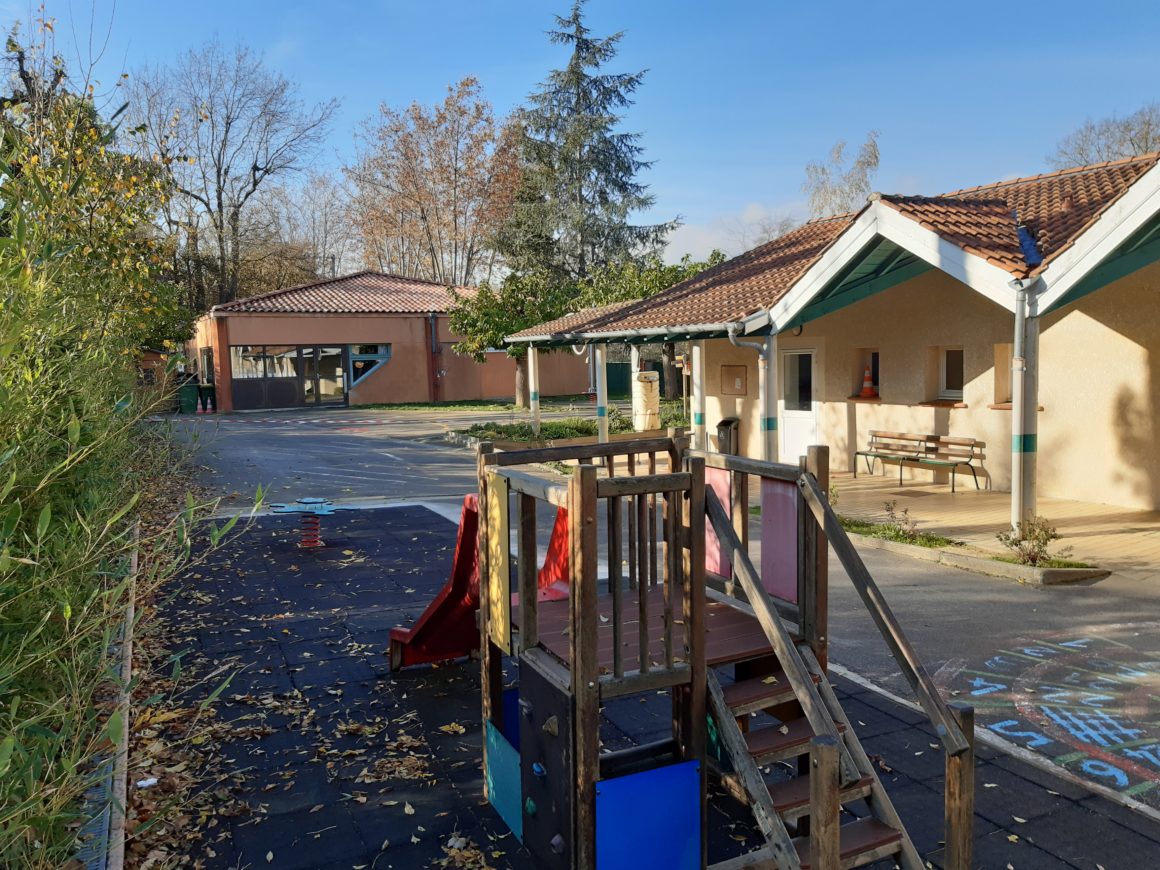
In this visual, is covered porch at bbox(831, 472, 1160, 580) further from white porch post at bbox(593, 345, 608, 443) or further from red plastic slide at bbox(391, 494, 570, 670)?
red plastic slide at bbox(391, 494, 570, 670)

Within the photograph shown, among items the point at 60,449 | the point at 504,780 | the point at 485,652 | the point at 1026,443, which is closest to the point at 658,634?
the point at 485,652

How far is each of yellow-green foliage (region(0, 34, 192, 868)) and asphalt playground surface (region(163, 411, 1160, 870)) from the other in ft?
4.08

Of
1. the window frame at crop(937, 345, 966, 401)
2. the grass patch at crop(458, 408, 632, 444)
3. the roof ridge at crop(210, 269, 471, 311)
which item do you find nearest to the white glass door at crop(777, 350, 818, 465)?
the window frame at crop(937, 345, 966, 401)

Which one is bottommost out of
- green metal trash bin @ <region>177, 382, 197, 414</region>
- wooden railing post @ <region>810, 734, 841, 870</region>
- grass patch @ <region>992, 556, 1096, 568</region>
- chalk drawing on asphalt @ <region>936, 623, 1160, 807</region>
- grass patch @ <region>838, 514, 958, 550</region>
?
chalk drawing on asphalt @ <region>936, 623, 1160, 807</region>

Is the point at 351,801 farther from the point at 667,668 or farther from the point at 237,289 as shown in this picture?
the point at 237,289

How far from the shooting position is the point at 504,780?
4.13m

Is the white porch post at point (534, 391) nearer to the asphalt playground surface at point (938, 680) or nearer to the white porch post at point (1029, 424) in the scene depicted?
the asphalt playground surface at point (938, 680)

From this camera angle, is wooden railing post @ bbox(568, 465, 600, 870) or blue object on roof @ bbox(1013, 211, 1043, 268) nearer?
wooden railing post @ bbox(568, 465, 600, 870)

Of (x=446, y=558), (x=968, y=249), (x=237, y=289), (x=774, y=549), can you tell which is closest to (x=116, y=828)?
(x=774, y=549)

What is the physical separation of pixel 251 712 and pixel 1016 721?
14.7 feet

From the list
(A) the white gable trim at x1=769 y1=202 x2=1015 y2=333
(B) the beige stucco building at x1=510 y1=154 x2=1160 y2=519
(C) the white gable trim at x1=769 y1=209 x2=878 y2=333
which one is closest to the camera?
(B) the beige stucco building at x1=510 y1=154 x2=1160 y2=519

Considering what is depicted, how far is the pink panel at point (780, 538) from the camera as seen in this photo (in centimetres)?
431

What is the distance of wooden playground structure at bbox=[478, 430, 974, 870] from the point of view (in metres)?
3.43

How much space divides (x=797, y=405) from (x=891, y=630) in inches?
500
